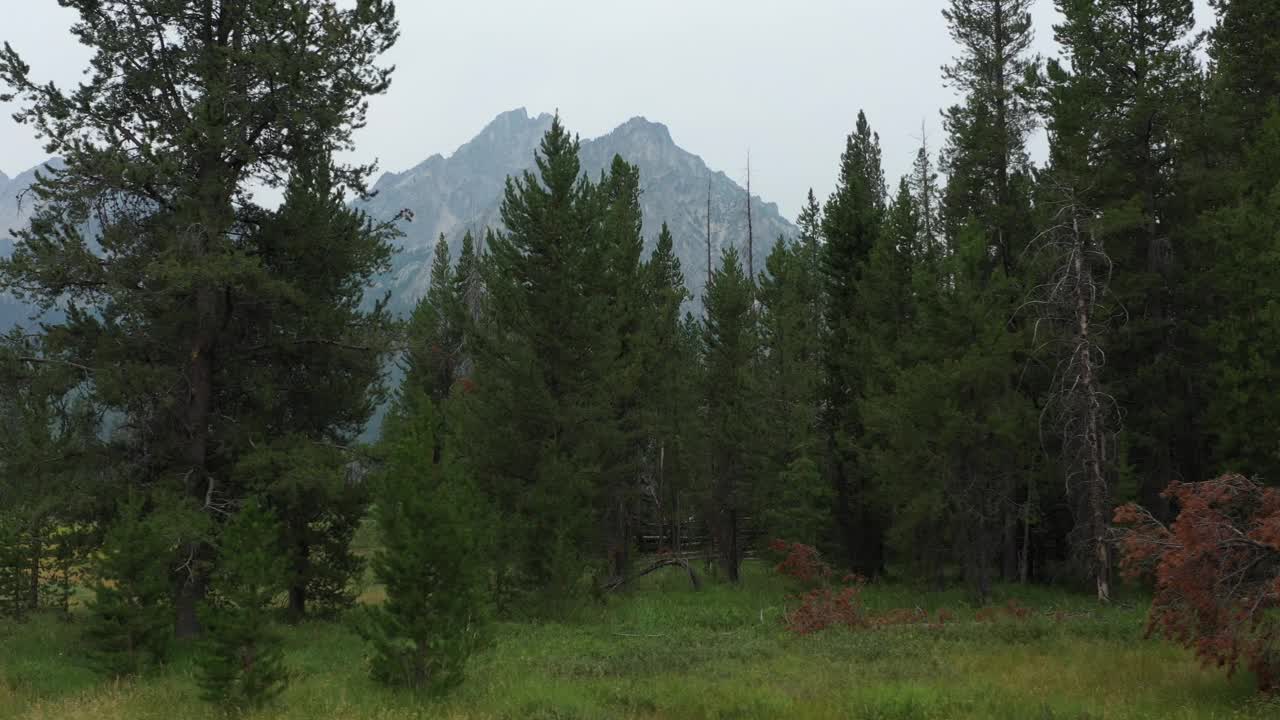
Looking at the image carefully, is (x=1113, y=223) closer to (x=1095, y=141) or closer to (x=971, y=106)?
(x=1095, y=141)

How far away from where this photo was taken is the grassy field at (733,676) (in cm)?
1138

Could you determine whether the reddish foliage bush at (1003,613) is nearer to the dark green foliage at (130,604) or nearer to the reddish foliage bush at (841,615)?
the reddish foliage bush at (841,615)

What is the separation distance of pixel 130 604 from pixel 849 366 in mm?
21659

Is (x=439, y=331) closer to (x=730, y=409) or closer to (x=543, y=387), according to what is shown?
(x=730, y=409)

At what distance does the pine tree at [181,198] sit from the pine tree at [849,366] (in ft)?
56.5

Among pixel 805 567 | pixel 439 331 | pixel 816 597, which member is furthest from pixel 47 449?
pixel 439 331

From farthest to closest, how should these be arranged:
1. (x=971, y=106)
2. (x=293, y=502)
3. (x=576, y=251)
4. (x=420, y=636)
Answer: (x=971, y=106) → (x=576, y=251) → (x=293, y=502) → (x=420, y=636)

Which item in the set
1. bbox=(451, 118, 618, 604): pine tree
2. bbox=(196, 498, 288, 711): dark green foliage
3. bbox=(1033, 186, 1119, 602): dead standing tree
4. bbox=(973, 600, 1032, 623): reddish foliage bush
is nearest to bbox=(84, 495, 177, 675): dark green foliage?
bbox=(196, 498, 288, 711): dark green foliage

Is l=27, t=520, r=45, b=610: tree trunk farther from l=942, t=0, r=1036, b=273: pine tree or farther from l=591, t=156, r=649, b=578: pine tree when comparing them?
l=942, t=0, r=1036, b=273: pine tree

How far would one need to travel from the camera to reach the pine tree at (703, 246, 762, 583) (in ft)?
99.2

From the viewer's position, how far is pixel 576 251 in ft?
79.0

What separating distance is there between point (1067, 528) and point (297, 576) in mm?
22120

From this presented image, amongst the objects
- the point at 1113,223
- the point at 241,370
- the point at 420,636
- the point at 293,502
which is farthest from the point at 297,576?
the point at 1113,223

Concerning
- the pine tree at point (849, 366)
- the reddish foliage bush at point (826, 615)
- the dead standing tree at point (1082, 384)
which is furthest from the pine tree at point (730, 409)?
the dead standing tree at point (1082, 384)
